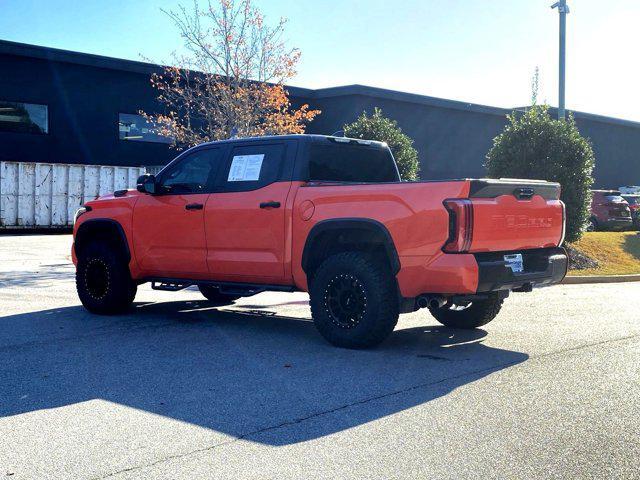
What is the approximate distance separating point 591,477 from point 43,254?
17.0 metres

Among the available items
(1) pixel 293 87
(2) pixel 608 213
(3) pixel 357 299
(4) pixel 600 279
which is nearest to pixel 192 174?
(3) pixel 357 299

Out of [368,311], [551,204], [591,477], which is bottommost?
[591,477]

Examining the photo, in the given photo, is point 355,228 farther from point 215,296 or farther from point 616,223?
point 616,223

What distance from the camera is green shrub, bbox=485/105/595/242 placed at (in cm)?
1809

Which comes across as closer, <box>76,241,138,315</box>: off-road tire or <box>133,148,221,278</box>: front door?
<box>133,148,221,278</box>: front door

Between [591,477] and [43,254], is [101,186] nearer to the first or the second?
[43,254]

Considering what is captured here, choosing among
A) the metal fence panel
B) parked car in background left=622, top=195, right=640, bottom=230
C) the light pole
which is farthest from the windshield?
parked car in background left=622, top=195, right=640, bottom=230

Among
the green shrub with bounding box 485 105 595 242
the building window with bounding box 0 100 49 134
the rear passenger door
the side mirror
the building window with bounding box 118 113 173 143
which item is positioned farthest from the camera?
the building window with bounding box 118 113 173 143

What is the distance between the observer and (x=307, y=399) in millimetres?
5676

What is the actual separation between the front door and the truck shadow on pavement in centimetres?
69

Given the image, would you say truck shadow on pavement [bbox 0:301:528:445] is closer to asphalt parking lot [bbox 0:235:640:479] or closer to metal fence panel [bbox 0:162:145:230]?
asphalt parking lot [bbox 0:235:640:479]

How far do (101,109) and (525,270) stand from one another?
85.6ft

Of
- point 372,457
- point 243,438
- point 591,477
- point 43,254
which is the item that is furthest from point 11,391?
point 43,254

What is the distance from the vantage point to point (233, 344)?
7867 mm
